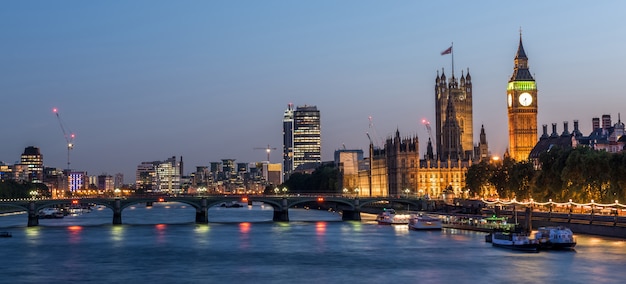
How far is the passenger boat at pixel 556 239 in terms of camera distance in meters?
88.6

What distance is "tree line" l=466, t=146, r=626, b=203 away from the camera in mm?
109125

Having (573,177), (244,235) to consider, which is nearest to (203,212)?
(244,235)

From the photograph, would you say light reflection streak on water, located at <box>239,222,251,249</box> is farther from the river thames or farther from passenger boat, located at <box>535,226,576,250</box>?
passenger boat, located at <box>535,226,576,250</box>

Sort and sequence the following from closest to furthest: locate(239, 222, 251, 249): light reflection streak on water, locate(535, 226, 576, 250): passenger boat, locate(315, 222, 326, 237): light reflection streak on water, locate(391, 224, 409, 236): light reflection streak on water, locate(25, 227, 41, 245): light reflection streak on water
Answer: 1. locate(535, 226, 576, 250): passenger boat
2. locate(239, 222, 251, 249): light reflection streak on water
3. locate(25, 227, 41, 245): light reflection streak on water
4. locate(315, 222, 326, 237): light reflection streak on water
5. locate(391, 224, 409, 236): light reflection streak on water

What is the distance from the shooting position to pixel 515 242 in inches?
3634

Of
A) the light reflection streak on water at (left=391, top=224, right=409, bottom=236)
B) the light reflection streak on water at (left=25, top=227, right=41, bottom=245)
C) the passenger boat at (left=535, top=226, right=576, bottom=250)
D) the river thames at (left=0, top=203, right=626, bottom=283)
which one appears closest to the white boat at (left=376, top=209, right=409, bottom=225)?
the light reflection streak on water at (left=391, top=224, right=409, bottom=236)

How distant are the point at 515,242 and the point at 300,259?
1940 cm

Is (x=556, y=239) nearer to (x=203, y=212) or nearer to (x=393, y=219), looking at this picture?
(x=393, y=219)

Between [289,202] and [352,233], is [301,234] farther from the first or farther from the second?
[289,202]

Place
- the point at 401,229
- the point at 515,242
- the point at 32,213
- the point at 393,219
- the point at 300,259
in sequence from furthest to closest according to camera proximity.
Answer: the point at 32,213, the point at 393,219, the point at 401,229, the point at 515,242, the point at 300,259

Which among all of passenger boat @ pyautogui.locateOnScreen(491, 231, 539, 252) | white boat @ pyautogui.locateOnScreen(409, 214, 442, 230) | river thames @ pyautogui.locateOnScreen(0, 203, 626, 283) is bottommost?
river thames @ pyautogui.locateOnScreen(0, 203, 626, 283)

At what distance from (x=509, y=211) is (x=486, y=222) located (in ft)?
29.1

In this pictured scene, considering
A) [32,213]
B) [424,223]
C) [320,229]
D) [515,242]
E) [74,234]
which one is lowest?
[515,242]

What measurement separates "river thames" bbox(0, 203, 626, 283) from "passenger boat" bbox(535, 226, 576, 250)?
48.1 inches
